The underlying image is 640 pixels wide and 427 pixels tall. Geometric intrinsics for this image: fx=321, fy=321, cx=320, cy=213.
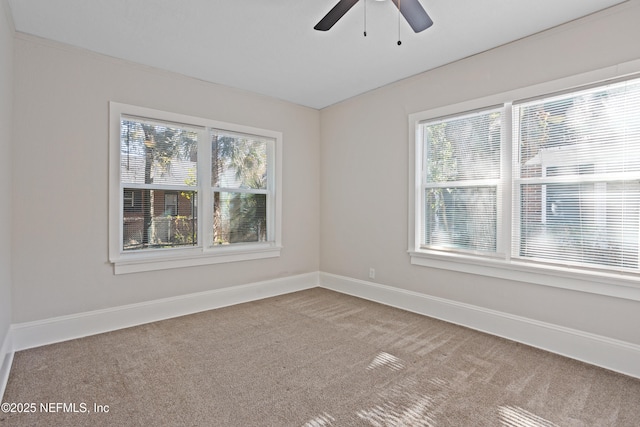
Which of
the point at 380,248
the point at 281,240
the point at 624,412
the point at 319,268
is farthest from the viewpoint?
the point at 319,268

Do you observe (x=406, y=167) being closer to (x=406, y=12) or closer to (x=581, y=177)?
(x=581, y=177)

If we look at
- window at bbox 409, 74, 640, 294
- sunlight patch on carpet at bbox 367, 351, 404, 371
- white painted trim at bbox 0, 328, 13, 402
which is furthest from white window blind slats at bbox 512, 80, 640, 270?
white painted trim at bbox 0, 328, 13, 402

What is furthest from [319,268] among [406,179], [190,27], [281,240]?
[190,27]

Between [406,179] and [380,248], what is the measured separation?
93 centimetres

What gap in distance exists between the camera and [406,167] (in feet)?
12.4

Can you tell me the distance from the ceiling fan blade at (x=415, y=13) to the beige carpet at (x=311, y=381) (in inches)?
94.3

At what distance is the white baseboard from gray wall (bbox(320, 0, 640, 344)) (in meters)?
0.06

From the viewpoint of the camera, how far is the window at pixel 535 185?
2.42 meters

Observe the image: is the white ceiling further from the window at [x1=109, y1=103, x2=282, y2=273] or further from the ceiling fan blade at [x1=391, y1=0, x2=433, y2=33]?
the window at [x1=109, y1=103, x2=282, y2=273]

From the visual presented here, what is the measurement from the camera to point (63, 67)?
2902mm

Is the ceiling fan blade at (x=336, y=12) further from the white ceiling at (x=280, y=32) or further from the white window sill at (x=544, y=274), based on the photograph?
the white window sill at (x=544, y=274)

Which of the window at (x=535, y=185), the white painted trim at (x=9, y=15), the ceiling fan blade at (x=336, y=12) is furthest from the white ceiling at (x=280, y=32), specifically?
the window at (x=535, y=185)

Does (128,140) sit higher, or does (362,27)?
(362,27)

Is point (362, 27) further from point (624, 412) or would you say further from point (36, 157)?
point (624, 412)
